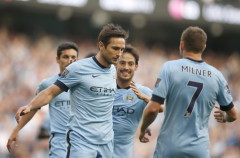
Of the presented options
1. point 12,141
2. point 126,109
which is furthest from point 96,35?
point 12,141

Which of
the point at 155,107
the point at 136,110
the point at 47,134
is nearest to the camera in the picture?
the point at 155,107

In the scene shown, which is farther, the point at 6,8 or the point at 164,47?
the point at 164,47

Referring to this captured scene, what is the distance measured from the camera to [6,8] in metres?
20.1

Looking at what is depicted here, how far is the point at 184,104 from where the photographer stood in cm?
555

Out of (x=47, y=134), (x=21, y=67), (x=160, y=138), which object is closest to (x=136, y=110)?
(x=160, y=138)

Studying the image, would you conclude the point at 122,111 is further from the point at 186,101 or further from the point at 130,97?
the point at 186,101

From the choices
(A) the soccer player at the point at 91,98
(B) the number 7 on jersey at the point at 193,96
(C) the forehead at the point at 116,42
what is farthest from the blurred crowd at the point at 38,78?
(B) the number 7 on jersey at the point at 193,96

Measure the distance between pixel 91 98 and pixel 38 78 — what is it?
10.2 metres

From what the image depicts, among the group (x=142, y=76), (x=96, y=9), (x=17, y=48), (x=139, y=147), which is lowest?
(x=139, y=147)

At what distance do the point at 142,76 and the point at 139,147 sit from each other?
367 cm

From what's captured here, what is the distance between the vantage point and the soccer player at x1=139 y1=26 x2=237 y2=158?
5523 mm

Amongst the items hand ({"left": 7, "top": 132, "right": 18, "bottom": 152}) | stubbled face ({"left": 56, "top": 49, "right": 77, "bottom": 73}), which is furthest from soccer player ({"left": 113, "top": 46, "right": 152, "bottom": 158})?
hand ({"left": 7, "top": 132, "right": 18, "bottom": 152})

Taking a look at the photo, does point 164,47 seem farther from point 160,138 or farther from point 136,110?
point 160,138

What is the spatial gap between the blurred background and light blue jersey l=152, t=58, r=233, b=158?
304 inches
